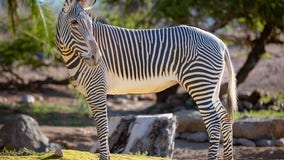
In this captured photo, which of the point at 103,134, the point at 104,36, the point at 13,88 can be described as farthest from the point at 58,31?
the point at 13,88

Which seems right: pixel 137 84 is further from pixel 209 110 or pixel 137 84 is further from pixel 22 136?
pixel 22 136

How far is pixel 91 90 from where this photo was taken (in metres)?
6.75

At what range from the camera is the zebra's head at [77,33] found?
253 inches

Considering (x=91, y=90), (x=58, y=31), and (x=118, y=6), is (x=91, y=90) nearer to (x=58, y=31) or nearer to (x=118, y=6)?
(x=58, y=31)

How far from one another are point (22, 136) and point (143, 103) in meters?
10.8

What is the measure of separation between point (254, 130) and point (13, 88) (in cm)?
1131

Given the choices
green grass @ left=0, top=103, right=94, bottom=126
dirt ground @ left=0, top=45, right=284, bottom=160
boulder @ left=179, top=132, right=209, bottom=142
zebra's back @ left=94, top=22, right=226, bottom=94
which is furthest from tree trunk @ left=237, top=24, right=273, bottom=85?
zebra's back @ left=94, top=22, right=226, bottom=94

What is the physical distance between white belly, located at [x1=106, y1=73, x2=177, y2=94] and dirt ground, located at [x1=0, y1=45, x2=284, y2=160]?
12.3ft

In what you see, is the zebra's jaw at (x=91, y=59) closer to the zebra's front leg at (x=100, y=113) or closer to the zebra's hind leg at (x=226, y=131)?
the zebra's front leg at (x=100, y=113)

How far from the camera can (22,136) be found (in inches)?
437

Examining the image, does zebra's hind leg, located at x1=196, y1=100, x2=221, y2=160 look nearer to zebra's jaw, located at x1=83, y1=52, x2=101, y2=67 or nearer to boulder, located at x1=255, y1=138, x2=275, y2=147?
zebra's jaw, located at x1=83, y1=52, x2=101, y2=67

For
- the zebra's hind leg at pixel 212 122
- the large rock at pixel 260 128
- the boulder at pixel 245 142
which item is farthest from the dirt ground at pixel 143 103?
the zebra's hind leg at pixel 212 122

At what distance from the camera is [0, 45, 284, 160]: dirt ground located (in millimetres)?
11195

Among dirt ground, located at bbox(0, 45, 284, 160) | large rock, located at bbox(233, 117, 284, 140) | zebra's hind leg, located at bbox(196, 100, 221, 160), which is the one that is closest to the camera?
zebra's hind leg, located at bbox(196, 100, 221, 160)
